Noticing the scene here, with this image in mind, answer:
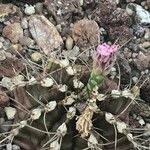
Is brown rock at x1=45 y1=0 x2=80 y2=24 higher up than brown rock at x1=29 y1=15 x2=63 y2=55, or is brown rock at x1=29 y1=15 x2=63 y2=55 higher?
brown rock at x1=45 y1=0 x2=80 y2=24

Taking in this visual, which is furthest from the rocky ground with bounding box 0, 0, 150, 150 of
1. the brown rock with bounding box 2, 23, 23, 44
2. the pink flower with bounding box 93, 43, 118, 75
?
the pink flower with bounding box 93, 43, 118, 75

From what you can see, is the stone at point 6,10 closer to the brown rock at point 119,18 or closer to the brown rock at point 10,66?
the brown rock at point 10,66

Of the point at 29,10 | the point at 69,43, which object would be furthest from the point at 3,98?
the point at 29,10

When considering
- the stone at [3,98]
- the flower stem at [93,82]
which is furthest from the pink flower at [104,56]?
the stone at [3,98]

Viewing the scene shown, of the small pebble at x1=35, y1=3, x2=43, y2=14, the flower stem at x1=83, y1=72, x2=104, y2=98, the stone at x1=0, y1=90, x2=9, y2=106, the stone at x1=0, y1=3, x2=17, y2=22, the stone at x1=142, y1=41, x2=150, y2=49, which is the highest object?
the flower stem at x1=83, y1=72, x2=104, y2=98

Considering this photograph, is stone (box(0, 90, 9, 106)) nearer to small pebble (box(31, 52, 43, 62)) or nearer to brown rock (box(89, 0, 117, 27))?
small pebble (box(31, 52, 43, 62))
